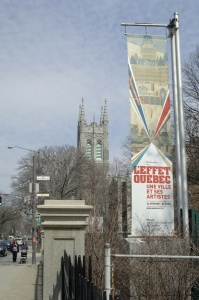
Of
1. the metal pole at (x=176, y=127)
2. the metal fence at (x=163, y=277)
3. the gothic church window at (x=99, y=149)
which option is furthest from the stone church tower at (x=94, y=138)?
the metal fence at (x=163, y=277)

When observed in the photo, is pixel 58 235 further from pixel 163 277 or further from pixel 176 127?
pixel 176 127

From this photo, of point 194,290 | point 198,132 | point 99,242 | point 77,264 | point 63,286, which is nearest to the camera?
point 77,264

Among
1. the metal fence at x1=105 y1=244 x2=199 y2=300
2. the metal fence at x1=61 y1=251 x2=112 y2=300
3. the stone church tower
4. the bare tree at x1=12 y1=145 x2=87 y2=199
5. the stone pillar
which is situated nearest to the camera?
the metal fence at x1=61 y1=251 x2=112 y2=300

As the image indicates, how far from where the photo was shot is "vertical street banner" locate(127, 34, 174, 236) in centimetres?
860

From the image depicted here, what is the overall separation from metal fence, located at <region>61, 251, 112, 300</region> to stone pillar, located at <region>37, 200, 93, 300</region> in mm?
152

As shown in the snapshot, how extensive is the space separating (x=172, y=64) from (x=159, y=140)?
2.59 meters

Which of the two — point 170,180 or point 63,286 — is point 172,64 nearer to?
point 170,180

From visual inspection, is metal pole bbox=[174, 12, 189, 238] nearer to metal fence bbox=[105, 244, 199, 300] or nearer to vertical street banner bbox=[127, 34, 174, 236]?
vertical street banner bbox=[127, 34, 174, 236]

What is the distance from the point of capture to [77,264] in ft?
15.0

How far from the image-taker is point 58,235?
521cm

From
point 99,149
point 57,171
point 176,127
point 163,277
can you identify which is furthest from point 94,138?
point 163,277

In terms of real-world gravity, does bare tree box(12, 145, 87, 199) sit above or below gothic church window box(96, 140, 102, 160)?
below

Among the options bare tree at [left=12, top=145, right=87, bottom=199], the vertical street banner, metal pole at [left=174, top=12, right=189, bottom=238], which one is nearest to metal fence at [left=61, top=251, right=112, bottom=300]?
the vertical street banner

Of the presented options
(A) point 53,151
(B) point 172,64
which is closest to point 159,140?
(B) point 172,64
